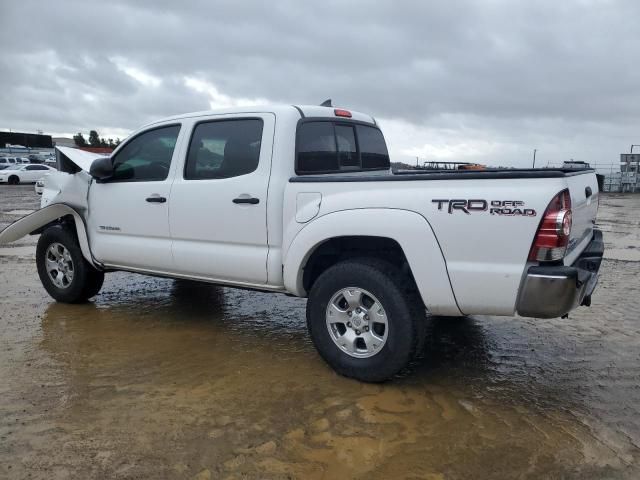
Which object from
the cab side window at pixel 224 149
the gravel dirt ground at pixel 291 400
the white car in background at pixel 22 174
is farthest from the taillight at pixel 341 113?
the white car in background at pixel 22 174

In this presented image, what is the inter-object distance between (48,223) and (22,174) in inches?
1223

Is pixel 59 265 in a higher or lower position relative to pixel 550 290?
lower

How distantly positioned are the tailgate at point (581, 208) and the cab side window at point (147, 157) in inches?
129

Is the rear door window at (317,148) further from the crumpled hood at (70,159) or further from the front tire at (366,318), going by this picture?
the crumpled hood at (70,159)

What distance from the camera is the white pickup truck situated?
3275 mm

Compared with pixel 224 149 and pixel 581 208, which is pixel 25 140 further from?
pixel 581 208

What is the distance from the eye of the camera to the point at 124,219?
5.23 metres

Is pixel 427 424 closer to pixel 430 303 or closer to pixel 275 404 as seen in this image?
pixel 430 303

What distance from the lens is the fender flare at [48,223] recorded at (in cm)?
557

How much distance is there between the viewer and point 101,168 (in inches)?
204

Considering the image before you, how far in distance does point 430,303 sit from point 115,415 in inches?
81.5

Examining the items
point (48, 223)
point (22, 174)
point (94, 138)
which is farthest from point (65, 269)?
point (94, 138)

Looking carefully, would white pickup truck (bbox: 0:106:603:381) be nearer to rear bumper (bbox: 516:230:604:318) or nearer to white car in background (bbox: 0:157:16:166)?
rear bumper (bbox: 516:230:604:318)

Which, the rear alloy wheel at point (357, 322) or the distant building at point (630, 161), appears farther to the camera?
the distant building at point (630, 161)
